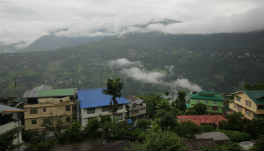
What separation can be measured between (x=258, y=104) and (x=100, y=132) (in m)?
36.8

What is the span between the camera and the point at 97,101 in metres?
42.0

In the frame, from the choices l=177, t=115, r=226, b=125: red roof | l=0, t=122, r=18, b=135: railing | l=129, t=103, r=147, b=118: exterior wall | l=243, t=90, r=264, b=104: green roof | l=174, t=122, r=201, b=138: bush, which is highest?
l=243, t=90, r=264, b=104: green roof

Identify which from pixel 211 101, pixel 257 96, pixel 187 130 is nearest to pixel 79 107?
pixel 187 130

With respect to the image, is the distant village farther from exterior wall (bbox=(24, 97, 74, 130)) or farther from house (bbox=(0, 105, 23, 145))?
house (bbox=(0, 105, 23, 145))

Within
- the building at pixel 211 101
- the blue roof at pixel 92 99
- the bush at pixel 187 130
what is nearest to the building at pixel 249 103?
the building at pixel 211 101

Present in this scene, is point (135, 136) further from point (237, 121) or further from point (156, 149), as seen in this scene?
point (237, 121)

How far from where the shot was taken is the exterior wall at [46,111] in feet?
119

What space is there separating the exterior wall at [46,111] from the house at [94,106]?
10.1 ft

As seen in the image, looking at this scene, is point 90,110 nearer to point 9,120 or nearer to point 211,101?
point 9,120

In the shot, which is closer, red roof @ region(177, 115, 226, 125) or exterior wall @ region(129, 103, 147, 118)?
red roof @ region(177, 115, 226, 125)

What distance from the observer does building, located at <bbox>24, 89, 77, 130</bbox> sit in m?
36.2

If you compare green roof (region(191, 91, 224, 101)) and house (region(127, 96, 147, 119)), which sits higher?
green roof (region(191, 91, 224, 101))

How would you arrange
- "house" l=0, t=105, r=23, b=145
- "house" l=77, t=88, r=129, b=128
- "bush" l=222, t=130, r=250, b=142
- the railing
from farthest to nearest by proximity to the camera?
"house" l=77, t=88, r=129, b=128, "bush" l=222, t=130, r=250, b=142, "house" l=0, t=105, r=23, b=145, the railing

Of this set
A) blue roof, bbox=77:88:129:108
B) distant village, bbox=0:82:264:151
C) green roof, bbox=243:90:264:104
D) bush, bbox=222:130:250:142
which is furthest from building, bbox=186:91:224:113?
blue roof, bbox=77:88:129:108
